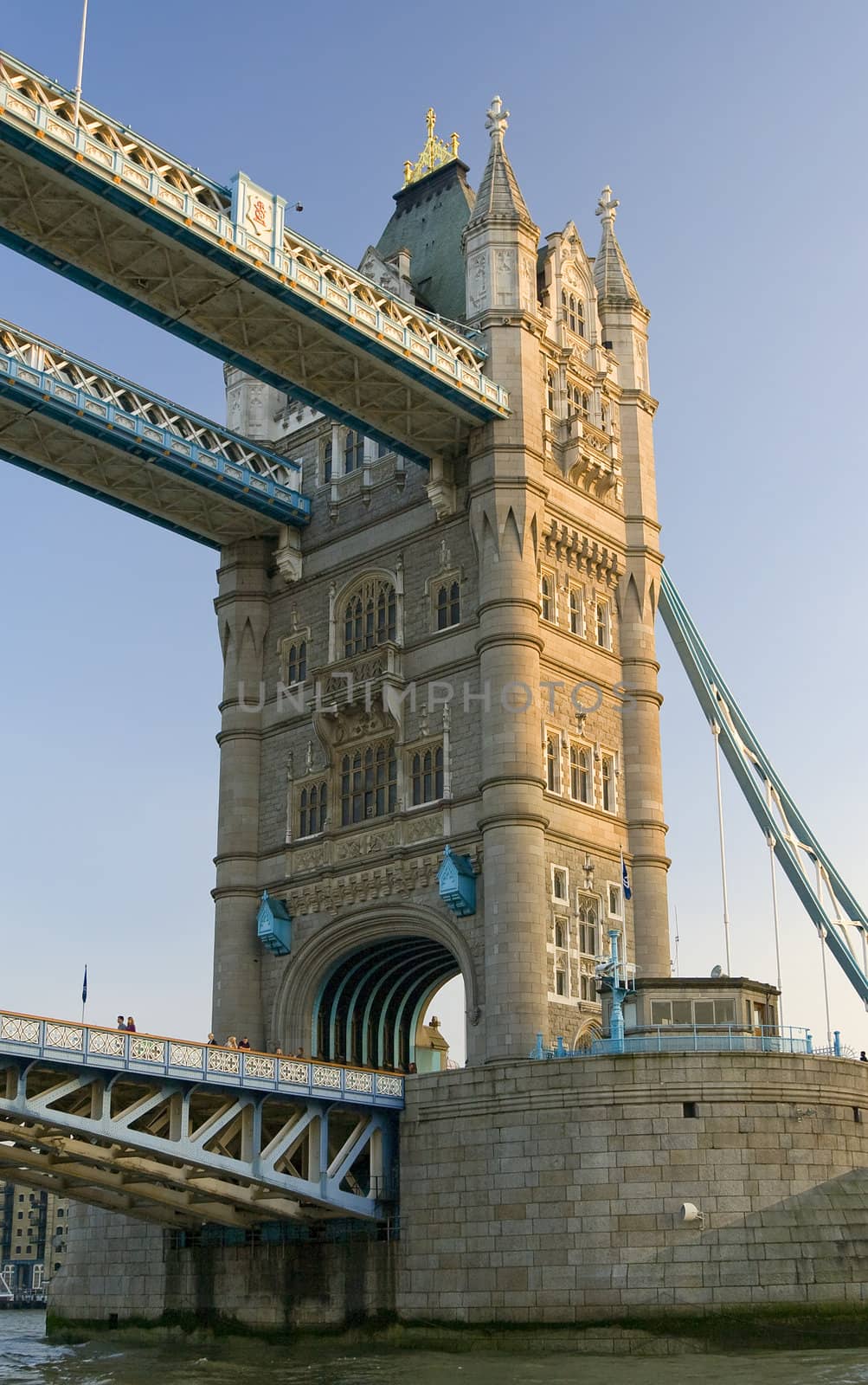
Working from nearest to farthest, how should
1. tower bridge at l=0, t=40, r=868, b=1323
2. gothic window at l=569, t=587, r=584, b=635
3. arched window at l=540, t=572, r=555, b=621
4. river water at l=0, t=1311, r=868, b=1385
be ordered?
river water at l=0, t=1311, r=868, b=1385 < tower bridge at l=0, t=40, r=868, b=1323 < arched window at l=540, t=572, r=555, b=621 < gothic window at l=569, t=587, r=584, b=635

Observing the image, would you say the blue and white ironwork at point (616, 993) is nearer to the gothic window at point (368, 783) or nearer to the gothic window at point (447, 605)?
the gothic window at point (368, 783)

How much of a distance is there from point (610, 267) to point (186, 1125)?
3974 centimetres

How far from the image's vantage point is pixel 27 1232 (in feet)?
542

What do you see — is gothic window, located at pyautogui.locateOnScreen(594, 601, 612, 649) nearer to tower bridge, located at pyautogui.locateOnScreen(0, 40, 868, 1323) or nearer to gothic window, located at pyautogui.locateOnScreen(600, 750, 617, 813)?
tower bridge, located at pyautogui.locateOnScreen(0, 40, 868, 1323)

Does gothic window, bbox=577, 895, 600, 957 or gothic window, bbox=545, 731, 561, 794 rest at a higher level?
gothic window, bbox=545, 731, 561, 794

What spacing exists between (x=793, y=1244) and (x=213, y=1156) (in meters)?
16.0

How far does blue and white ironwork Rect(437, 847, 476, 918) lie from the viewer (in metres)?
54.3

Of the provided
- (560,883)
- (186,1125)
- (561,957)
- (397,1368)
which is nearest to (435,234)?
(560,883)

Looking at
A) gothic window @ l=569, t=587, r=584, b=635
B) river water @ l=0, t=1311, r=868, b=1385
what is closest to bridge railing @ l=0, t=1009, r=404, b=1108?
river water @ l=0, t=1311, r=868, b=1385

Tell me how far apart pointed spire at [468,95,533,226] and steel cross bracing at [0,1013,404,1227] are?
104 feet

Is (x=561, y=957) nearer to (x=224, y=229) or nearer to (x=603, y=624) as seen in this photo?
(x=603, y=624)

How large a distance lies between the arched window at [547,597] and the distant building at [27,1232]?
114125 millimetres

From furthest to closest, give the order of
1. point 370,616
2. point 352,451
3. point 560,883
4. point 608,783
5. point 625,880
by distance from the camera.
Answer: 1. point 352,451
2. point 370,616
3. point 608,783
4. point 560,883
5. point 625,880

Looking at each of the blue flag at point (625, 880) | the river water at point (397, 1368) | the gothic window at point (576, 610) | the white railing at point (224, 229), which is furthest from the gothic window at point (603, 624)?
the river water at point (397, 1368)
